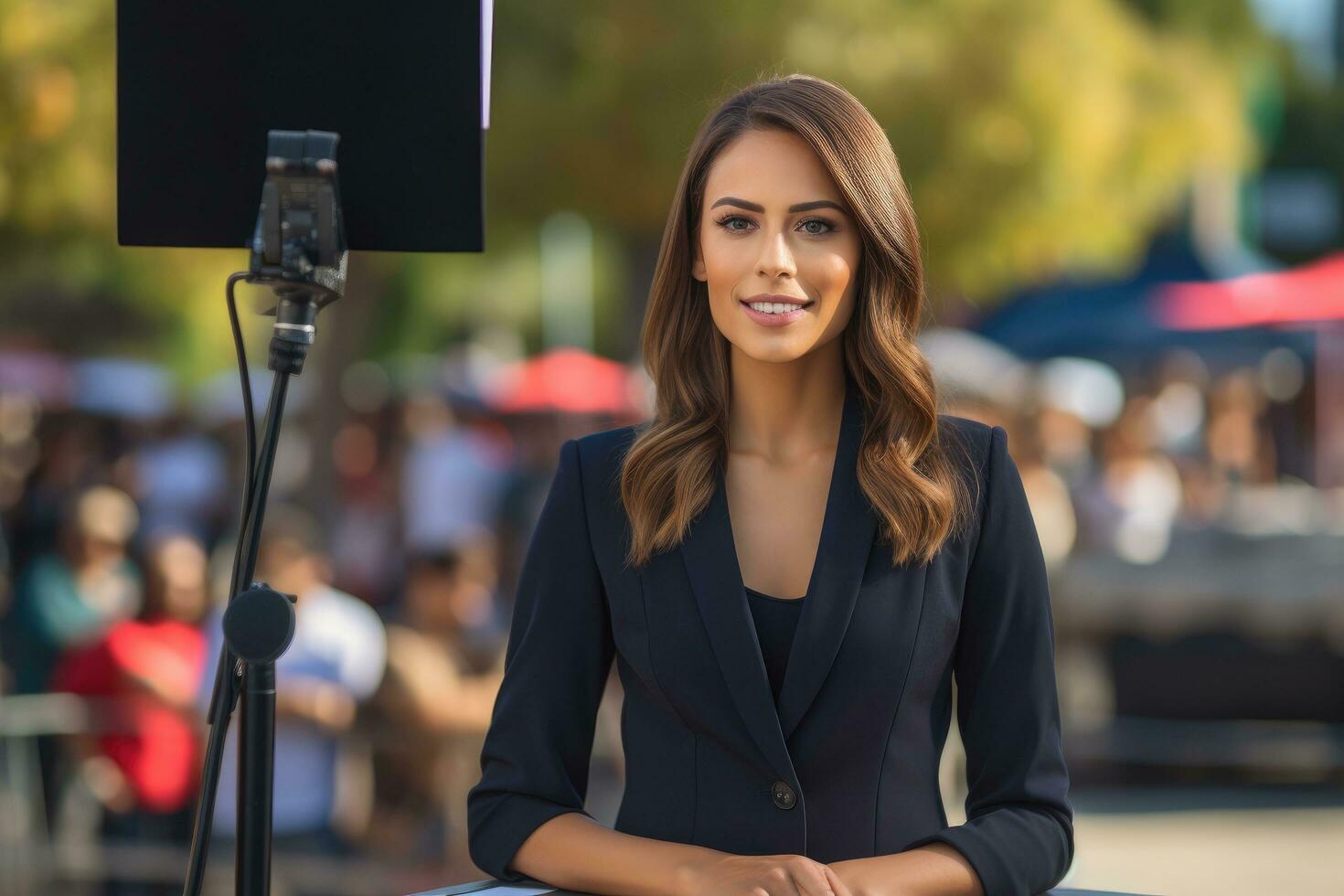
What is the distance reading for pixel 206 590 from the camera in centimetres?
690

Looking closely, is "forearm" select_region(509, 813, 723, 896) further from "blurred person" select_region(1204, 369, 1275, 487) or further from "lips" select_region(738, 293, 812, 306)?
"blurred person" select_region(1204, 369, 1275, 487)

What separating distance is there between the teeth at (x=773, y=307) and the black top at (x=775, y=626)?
1.17 feet

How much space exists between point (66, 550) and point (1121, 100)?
22.8ft

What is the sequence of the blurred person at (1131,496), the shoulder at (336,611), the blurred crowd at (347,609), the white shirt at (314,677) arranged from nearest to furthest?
the white shirt at (314,677) → the blurred crowd at (347,609) → the shoulder at (336,611) → the blurred person at (1131,496)

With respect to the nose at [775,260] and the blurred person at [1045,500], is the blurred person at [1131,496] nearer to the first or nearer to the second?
the blurred person at [1045,500]

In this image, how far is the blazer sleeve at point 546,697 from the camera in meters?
2.18

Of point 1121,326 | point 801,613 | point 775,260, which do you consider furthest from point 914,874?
point 1121,326

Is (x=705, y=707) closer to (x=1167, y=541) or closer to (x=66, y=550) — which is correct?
(x=66, y=550)

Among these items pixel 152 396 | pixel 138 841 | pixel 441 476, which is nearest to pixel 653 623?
pixel 138 841

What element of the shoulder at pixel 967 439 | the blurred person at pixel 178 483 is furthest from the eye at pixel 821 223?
the blurred person at pixel 178 483

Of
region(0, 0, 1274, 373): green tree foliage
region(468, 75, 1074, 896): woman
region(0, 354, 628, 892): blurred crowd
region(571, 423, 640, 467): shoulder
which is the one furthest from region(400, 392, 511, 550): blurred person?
region(468, 75, 1074, 896): woman

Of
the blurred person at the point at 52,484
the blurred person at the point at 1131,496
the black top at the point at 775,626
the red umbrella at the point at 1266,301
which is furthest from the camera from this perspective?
the red umbrella at the point at 1266,301

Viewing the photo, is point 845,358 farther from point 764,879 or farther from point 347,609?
point 347,609

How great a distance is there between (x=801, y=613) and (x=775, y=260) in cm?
45
